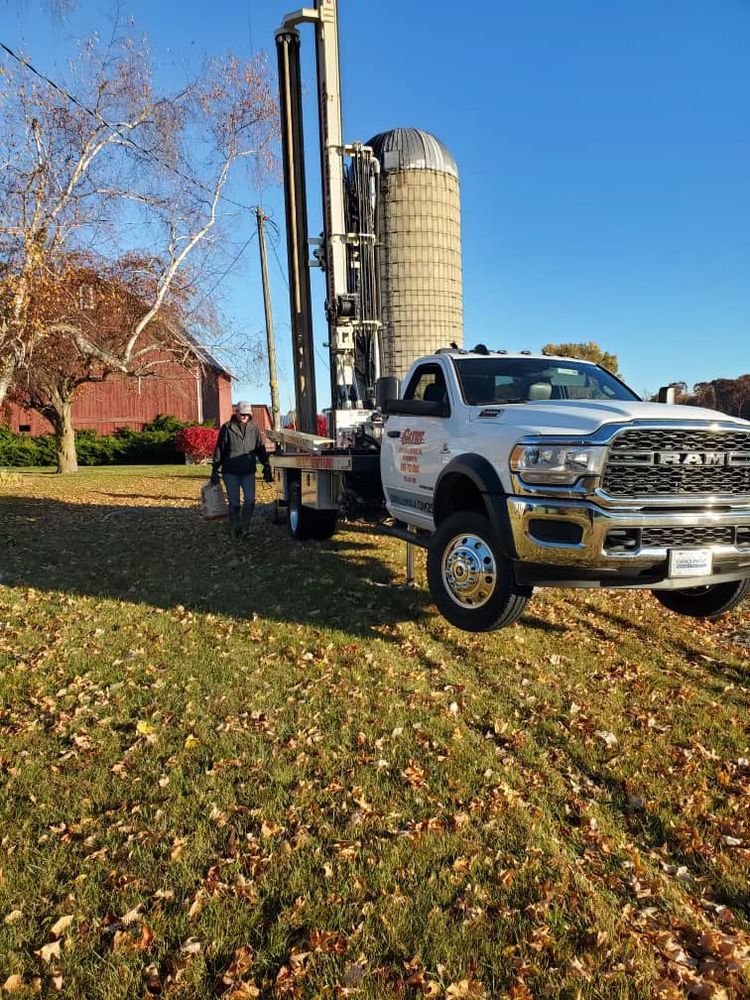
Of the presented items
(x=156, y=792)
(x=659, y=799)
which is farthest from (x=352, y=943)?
(x=659, y=799)

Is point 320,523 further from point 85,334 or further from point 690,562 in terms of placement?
point 85,334

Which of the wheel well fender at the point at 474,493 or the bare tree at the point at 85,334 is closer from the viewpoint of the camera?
the wheel well fender at the point at 474,493

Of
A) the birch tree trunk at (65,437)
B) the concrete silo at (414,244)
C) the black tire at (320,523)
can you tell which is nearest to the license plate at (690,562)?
the black tire at (320,523)

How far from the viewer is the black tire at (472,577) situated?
189 inches

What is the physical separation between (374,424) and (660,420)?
4576mm

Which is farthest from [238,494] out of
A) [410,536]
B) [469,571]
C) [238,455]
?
[469,571]

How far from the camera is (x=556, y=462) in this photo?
174 inches

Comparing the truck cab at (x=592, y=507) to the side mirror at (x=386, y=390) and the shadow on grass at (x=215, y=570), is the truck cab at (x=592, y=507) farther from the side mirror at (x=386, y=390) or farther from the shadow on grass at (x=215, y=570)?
the shadow on grass at (x=215, y=570)

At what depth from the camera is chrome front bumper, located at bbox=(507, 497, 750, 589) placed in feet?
14.2

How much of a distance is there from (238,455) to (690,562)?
6.93 metres

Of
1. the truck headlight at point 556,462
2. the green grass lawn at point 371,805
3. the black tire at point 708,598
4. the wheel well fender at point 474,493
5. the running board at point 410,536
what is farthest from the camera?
the running board at point 410,536

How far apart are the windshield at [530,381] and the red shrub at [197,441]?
29.0 m

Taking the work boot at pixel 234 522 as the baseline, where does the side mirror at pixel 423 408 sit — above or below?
above

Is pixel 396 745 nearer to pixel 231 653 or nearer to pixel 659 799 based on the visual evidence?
pixel 659 799
